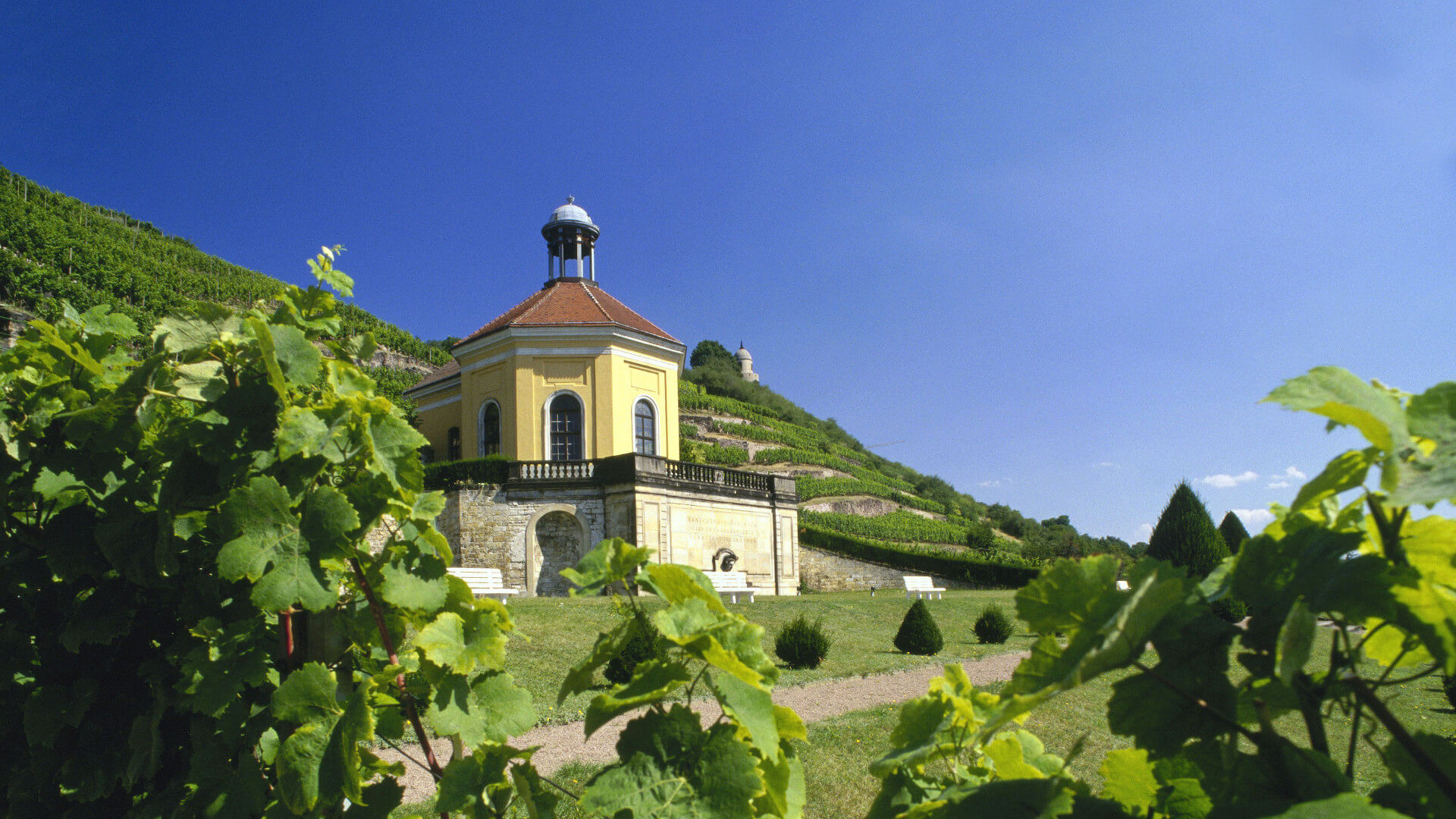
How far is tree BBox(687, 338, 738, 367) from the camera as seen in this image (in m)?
75.0

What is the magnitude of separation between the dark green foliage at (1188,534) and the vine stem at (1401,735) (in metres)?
18.6

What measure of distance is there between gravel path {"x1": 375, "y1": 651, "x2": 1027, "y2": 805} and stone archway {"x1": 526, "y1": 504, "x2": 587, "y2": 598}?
11924 mm

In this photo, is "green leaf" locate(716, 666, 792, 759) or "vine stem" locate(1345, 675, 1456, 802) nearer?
"vine stem" locate(1345, 675, 1456, 802)

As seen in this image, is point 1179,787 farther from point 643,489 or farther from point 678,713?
point 643,489

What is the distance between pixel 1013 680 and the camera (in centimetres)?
75

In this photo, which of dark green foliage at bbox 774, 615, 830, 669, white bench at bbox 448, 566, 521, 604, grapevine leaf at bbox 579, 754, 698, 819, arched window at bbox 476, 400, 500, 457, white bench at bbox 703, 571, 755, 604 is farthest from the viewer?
arched window at bbox 476, 400, 500, 457

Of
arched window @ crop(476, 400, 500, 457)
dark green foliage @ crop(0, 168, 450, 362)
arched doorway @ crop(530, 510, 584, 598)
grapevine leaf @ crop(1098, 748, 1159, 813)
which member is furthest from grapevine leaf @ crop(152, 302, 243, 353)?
arched window @ crop(476, 400, 500, 457)

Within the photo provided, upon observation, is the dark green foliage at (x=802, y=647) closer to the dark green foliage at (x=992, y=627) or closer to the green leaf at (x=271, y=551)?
the dark green foliage at (x=992, y=627)

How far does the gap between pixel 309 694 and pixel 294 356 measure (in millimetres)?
666

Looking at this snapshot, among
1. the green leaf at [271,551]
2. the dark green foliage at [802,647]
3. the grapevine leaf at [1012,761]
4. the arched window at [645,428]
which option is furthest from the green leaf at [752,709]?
the arched window at [645,428]

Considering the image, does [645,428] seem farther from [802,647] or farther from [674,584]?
[674,584]

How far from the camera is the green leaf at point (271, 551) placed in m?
1.33

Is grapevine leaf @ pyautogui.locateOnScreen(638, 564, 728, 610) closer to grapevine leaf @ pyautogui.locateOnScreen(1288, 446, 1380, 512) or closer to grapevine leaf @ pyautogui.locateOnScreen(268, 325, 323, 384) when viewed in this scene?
grapevine leaf @ pyautogui.locateOnScreen(1288, 446, 1380, 512)

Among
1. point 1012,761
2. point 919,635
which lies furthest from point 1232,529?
point 1012,761
